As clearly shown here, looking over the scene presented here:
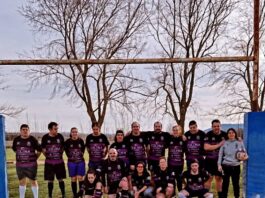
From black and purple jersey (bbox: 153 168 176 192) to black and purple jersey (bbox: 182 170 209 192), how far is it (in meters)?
0.31

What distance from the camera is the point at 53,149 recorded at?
9188 millimetres

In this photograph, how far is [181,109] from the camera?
13.8m

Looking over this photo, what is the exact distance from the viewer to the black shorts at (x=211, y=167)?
9.20m

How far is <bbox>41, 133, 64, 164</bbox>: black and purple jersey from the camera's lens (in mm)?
9180

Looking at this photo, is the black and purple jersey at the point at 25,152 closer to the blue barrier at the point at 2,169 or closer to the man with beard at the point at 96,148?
the blue barrier at the point at 2,169

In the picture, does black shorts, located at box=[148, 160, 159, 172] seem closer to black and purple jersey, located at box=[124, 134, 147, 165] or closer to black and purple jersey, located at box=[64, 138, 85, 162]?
black and purple jersey, located at box=[124, 134, 147, 165]

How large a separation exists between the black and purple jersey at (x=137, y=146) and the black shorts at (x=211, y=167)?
4.23 ft

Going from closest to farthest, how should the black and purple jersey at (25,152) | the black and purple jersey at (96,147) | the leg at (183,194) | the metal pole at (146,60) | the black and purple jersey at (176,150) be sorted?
the metal pole at (146,60)
the leg at (183,194)
the black and purple jersey at (25,152)
the black and purple jersey at (176,150)
the black and purple jersey at (96,147)

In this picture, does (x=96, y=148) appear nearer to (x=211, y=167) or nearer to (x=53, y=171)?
(x=53, y=171)

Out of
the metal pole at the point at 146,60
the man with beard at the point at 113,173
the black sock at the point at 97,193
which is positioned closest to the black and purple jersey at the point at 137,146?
the man with beard at the point at 113,173

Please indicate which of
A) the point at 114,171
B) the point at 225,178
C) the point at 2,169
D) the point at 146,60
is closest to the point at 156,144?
the point at 114,171

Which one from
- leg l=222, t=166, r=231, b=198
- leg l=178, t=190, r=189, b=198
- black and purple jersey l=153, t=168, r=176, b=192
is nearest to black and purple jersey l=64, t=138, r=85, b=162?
black and purple jersey l=153, t=168, r=176, b=192

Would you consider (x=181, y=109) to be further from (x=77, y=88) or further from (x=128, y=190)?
(x=128, y=190)

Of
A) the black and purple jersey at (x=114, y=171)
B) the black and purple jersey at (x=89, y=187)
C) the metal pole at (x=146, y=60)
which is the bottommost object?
the black and purple jersey at (x=89, y=187)
